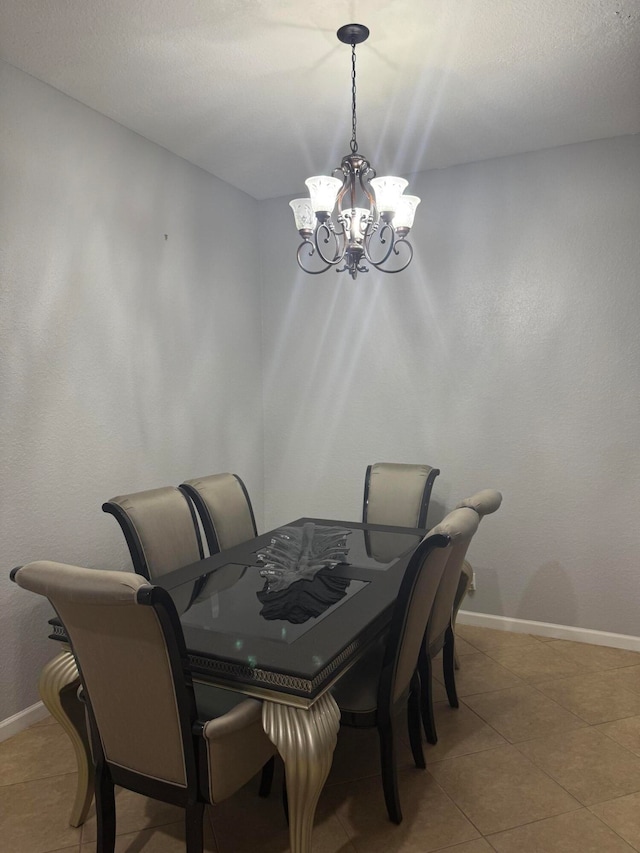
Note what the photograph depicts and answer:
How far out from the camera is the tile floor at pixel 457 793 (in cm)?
189

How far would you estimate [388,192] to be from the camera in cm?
232

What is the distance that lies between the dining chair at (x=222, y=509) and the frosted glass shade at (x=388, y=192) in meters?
1.50

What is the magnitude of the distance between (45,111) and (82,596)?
7.54 ft

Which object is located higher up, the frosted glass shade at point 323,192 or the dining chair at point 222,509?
the frosted glass shade at point 323,192

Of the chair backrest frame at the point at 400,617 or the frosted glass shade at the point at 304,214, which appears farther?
the frosted glass shade at the point at 304,214

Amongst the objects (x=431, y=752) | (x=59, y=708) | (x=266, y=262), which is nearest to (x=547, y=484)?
(x=431, y=752)

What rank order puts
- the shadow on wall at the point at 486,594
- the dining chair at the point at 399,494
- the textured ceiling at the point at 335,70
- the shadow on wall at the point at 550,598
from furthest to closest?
the shadow on wall at the point at 486,594 < the shadow on wall at the point at 550,598 < the dining chair at the point at 399,494 < the textured ceiling at the point at 335,70

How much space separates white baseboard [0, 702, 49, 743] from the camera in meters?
2.53

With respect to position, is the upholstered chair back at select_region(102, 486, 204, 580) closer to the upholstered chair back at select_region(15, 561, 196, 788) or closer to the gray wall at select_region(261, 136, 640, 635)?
the upholstered chair back at select_region(15, 561, 196, 788)

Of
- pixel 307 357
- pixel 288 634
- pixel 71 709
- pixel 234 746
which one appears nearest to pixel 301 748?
pixel 234 746

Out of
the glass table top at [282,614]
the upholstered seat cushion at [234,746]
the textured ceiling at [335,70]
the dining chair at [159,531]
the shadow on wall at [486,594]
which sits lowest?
the shadow on wall at [486,594]

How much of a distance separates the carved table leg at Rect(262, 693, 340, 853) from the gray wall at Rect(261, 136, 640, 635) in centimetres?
228

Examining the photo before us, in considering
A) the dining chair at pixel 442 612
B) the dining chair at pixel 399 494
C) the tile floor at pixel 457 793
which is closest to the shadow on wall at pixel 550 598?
the tile floor at pixel 457 793

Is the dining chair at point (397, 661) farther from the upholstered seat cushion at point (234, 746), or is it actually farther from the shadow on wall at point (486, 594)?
the shadow on wall at point (486, 594)
